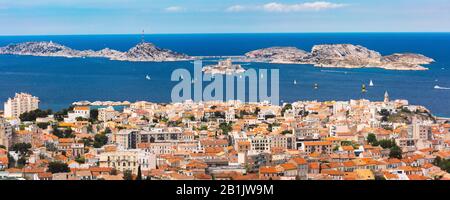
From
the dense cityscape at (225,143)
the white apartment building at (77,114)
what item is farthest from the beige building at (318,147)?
the white apartment building at (77,114)

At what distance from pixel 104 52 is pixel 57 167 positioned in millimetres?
22749

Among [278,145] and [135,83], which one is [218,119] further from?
[135,83]

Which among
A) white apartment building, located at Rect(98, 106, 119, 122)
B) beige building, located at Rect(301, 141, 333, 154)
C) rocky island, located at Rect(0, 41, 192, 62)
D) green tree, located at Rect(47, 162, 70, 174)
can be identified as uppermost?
green tree, located at Rect(47, 162, 70, 174)

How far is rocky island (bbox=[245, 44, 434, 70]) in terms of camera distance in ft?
71.1

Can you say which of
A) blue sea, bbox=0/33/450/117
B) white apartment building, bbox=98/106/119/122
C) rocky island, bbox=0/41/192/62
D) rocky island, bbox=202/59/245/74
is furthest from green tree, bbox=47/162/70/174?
rocky island, bbox=0/41/192/62

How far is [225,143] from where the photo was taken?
609 cm

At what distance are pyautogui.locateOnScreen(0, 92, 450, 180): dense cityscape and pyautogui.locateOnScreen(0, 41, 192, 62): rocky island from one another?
14822 millimetres

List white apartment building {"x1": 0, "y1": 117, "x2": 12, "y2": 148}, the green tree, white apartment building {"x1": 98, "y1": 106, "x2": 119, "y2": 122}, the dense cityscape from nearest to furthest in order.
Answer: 1. the dense cityscape
2. the green tree
3. white apartment building {"x1": 0, "y1": 117, "x2": 12, "y2": 148}
4. white apartment building {"x1": 98, "y1": 106, "x2": 119, "y2": 122}

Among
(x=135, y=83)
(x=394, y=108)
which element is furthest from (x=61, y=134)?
(x=135, y=83)

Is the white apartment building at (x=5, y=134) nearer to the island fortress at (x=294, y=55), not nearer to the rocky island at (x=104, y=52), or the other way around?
the island fortress at (x=294, y=55)

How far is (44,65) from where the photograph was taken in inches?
847

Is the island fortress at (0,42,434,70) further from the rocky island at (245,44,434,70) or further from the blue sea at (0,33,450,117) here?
the blue sea at (0,33,450,117)

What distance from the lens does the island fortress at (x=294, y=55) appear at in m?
21.9
